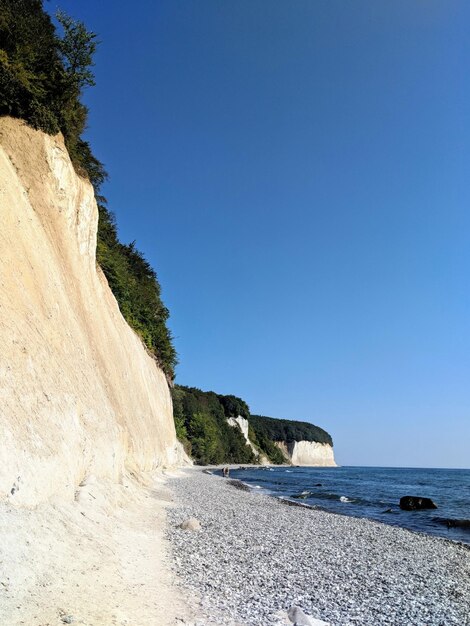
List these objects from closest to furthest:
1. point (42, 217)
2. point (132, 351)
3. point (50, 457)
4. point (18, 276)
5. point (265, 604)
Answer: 1. point (265, 604)
2. point (50, 457)
3. point (18, 276)
4. point (42, 217)
5. point (132, 351)

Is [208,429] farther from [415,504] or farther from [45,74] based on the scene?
[45,74]

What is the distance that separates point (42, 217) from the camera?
629 inches

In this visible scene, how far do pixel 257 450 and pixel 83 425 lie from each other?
106883 millimetres

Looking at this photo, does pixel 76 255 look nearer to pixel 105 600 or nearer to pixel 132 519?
pixel 132 519

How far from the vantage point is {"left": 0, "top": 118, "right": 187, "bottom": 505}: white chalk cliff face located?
9.06m

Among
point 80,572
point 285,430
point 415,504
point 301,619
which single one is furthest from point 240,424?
point 301,619

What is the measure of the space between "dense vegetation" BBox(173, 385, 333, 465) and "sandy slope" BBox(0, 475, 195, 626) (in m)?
49.3

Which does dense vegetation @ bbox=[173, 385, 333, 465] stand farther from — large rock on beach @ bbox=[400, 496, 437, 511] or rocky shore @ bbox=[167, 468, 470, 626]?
rocky shore @ bbox=[167, 468, 470, 626]

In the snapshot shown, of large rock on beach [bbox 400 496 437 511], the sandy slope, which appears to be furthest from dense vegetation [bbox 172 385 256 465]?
the sandy slope

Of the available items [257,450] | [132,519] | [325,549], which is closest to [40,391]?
[132,519]

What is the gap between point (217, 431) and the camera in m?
87.6

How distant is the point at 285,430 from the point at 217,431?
222ft

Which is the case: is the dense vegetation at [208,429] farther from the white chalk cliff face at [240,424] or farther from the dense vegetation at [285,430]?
the dense vegetation at [285,430]

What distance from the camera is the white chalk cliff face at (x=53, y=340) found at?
906 cm
